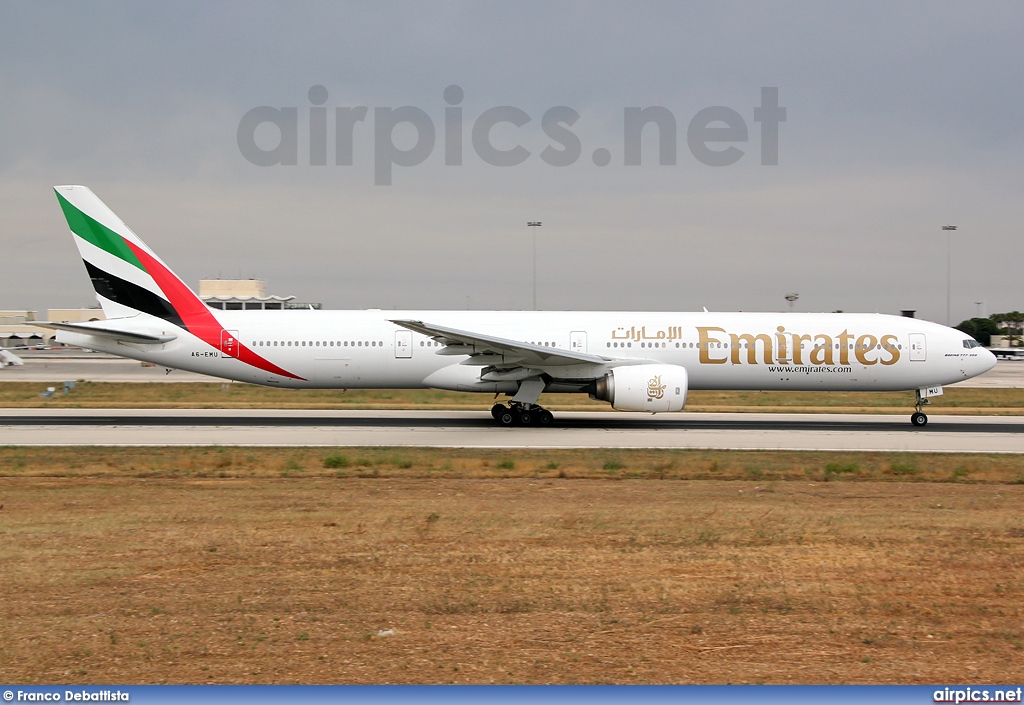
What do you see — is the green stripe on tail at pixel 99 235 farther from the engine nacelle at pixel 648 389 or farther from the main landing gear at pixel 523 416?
the engine nacelle at pixel 648 389

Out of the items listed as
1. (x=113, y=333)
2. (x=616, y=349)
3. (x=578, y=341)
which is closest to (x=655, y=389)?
(x=616, y=349)

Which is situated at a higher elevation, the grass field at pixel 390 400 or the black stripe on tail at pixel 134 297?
the black stripe on tail at pixel 134 297

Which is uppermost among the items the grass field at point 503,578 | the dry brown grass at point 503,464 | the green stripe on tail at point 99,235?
the green stripe on tail at point 99,235

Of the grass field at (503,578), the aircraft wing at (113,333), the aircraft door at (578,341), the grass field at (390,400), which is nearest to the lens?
the grass field at (503,578)

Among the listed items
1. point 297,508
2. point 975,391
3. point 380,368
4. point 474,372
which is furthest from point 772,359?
point 975,391

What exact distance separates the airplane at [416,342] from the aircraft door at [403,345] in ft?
0.11

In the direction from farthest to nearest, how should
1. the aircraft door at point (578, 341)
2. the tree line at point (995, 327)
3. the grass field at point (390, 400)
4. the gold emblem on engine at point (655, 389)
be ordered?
the tree line at point (995, 327) < the grass field at point (390, 400) < the aircraft door at point (578, 341) < the gold emblem on engine at point (655, 389)

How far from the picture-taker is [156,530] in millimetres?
9977

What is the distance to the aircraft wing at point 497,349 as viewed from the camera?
69.4 feet

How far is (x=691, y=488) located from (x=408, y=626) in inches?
310

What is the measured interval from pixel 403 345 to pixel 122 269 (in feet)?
28.7

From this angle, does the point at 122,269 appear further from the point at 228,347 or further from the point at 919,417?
the point at 919,417

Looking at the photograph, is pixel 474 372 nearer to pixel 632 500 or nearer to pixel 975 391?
pixel 632 500

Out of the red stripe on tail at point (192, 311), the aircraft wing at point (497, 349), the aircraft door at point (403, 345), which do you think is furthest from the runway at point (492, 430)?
the aircraft door at point (403, 345)
